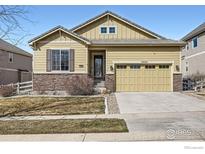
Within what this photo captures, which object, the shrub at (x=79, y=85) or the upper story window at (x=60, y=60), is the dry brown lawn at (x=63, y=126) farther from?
the upper story window at (x=60, y=60)

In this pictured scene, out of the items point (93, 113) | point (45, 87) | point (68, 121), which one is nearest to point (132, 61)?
point (45, 87)

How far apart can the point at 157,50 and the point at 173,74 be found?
7.52 ft

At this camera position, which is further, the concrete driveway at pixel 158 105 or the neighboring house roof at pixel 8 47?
the neighboring house roof at pixel 8 47

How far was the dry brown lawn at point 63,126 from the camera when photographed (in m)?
8.95

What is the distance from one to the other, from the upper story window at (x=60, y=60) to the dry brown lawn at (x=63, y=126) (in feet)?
37.6

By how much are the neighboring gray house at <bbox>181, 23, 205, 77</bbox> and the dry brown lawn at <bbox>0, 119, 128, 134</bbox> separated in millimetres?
20954

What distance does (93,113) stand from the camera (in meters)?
12.8

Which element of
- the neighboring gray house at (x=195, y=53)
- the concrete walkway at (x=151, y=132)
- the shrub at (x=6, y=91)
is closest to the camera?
the concrete walkway at (x=151, y=132)

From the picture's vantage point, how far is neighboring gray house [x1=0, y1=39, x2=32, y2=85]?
105 feet

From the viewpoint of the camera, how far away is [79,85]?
21500 mm

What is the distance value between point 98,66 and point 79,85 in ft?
12.1

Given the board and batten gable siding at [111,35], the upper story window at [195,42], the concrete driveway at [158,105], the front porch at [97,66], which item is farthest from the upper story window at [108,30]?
the upper story window at [195,42]

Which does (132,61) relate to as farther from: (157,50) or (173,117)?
(173,117)
